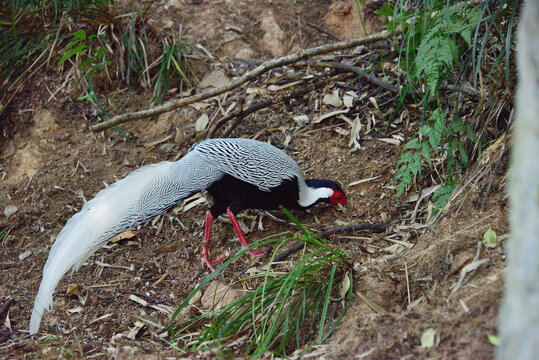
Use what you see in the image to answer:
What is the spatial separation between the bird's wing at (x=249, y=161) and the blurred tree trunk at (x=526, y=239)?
2.51 meters

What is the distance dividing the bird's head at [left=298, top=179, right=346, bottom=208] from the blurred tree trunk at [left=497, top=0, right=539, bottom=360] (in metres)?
2.50

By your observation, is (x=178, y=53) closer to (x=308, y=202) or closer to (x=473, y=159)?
(x=308, y=202)

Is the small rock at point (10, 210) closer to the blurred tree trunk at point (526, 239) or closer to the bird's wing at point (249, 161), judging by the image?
the bird's wing at point (249, 161)

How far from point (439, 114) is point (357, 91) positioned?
139 centimetres

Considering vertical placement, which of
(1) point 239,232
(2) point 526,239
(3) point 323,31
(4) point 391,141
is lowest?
(1) point 239,232

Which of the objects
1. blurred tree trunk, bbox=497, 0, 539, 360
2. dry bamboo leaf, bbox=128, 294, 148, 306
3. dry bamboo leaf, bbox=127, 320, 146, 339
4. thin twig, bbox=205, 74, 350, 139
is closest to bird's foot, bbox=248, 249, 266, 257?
dry bamboo leaf, bbox=128, 294, 148, 306

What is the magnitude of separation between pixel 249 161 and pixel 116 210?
34.3 inches

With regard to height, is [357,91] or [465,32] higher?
[465,32]

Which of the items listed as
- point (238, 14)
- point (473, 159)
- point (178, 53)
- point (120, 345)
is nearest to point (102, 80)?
point (178, 53)

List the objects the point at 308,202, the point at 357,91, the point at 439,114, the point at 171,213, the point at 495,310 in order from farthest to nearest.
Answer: the point at 357,91 → the point at 171,213 → the point at 308,202 → the point at 439,114 → the point at 495,310

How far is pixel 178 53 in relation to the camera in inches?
186

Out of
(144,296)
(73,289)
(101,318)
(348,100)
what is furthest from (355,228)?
(73,289)

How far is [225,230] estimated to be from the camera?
4.05 m

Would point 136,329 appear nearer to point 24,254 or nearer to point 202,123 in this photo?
point 24,254
